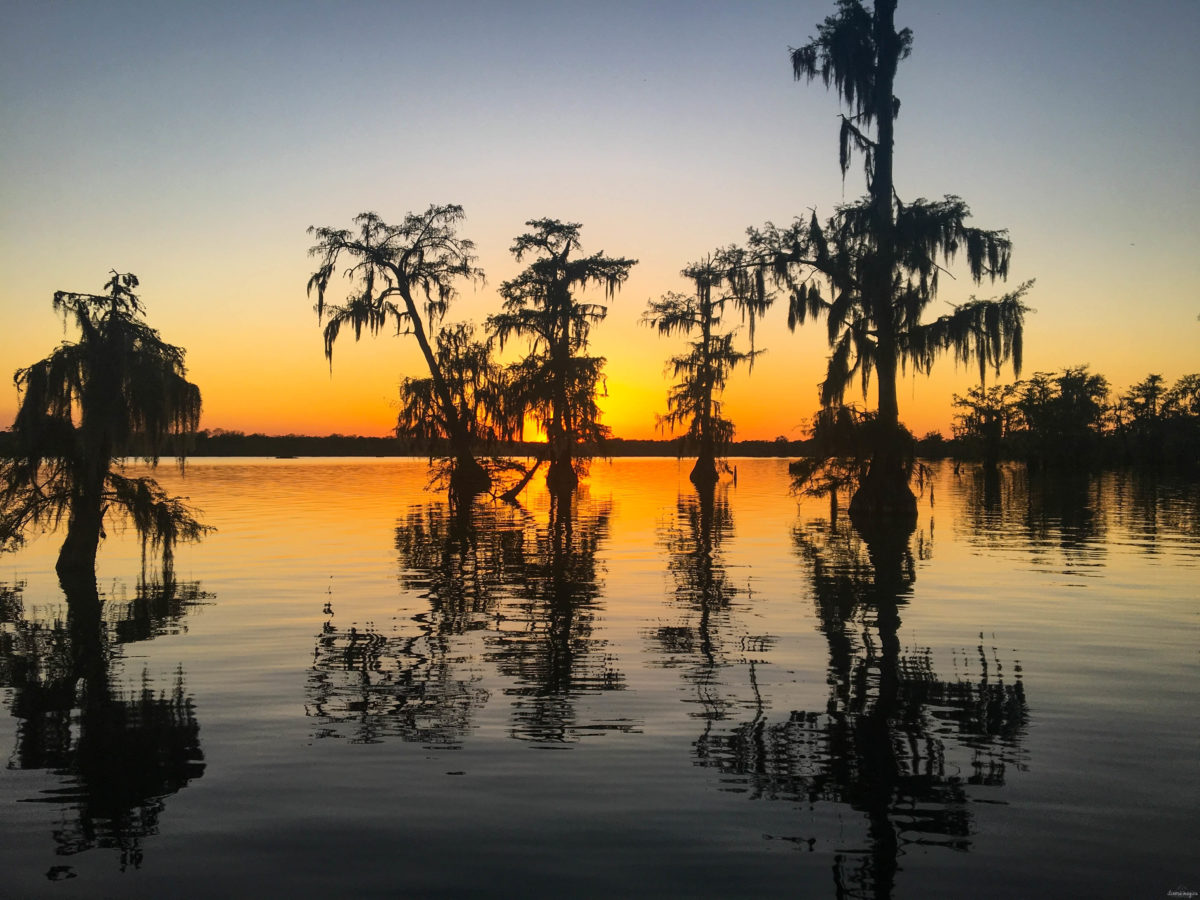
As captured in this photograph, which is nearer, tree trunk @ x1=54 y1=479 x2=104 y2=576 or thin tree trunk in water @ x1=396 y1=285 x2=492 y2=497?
tree trunk @ x1=54 y1=479 x2=104 y2=576

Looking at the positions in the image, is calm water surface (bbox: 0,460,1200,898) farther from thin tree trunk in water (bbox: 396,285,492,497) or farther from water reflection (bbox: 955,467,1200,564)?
thin tree trunk in water (bbox: 396,285,492,497)

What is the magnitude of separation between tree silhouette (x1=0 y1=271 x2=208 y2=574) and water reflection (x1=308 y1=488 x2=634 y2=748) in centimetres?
561

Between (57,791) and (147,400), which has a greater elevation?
(147,400)

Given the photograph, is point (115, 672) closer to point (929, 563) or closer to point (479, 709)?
point (479, 709)

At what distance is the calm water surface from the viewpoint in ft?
16.6

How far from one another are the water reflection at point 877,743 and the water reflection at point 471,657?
4.57 ft

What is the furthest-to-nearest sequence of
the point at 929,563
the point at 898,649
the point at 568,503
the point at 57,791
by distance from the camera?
the point at 568,503 < the point at 929,563 < the point at 898,649 < the point at 57,791

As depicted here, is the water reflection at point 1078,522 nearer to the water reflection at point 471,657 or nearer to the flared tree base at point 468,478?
the water reflection at point 471,657

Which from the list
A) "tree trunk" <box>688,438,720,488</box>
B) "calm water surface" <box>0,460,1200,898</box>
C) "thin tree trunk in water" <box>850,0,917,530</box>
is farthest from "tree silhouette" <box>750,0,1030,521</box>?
"tree trunk" <box>688,438,720,488</box>

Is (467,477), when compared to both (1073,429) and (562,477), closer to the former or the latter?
(562,477)

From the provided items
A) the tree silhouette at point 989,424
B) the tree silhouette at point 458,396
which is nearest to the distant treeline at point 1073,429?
the tree silhouette at point 989,424

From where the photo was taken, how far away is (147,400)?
55.4ft

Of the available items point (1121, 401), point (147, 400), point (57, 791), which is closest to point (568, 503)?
point (147, 400)

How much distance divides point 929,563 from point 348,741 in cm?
1541
